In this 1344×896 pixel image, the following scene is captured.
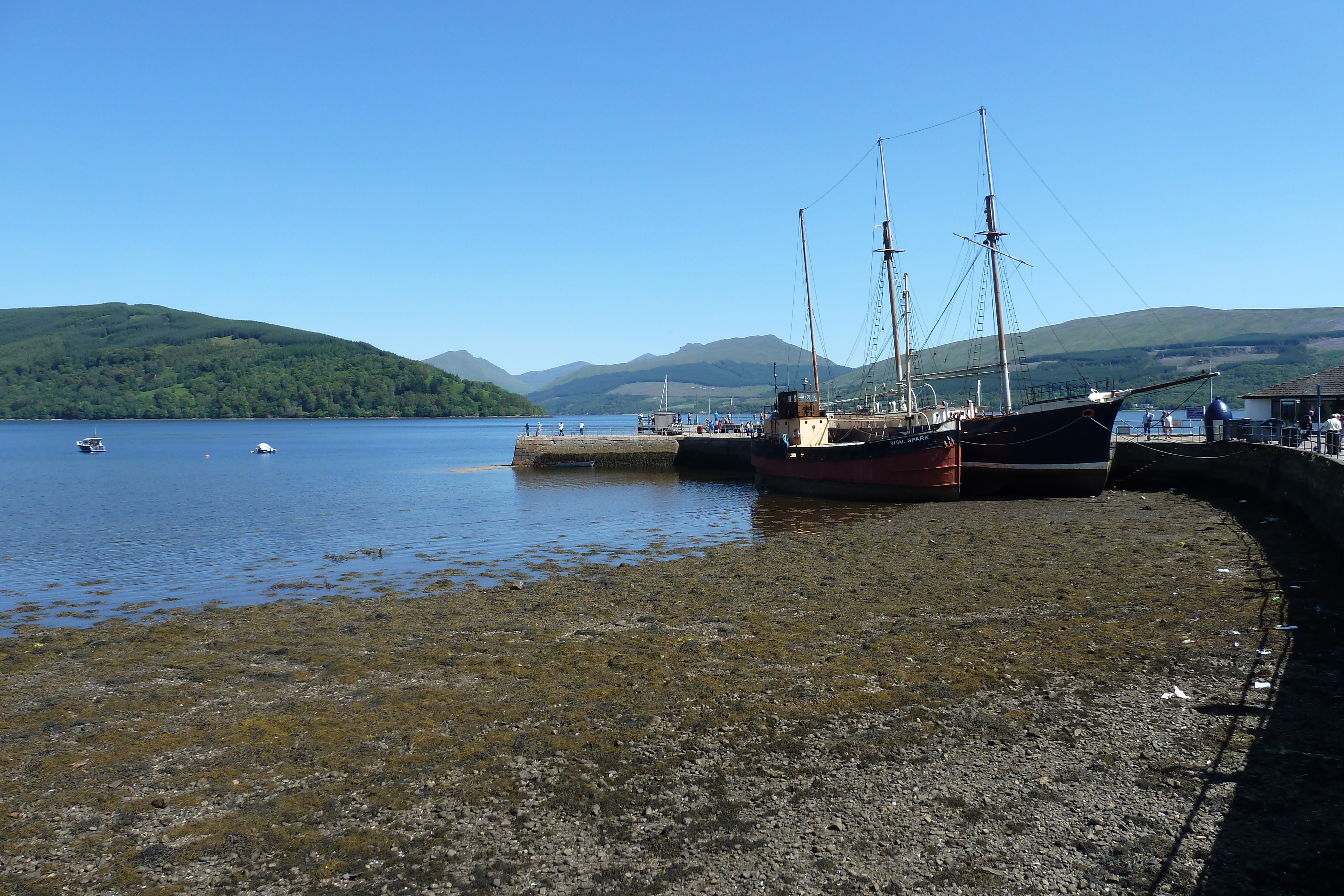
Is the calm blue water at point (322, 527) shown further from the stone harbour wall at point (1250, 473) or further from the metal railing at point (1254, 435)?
the metal railing at point (1254, 435)

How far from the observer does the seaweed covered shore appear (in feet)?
18.7

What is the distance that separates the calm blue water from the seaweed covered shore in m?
4.05

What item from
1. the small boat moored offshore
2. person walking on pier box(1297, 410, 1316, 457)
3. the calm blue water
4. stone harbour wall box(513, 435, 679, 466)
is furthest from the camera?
the small boat moored offshore

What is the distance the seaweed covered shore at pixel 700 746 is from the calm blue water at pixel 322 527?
4046mm

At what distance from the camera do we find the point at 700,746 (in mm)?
7734

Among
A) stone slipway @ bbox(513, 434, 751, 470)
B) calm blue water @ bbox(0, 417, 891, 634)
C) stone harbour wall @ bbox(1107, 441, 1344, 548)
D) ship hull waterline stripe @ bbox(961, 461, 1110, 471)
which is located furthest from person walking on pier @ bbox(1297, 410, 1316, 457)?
stone slipway @ bbox(513, 434, 751, 470)

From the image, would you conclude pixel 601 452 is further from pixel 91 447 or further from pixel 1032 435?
pixel 91 447

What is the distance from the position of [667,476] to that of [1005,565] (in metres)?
34.9

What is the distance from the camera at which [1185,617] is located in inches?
472

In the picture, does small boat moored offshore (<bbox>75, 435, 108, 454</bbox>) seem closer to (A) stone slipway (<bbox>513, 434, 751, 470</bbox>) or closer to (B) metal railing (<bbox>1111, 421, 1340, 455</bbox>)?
(A) stone slipway (<bbox>513, 434, 751, 470</bbox>)

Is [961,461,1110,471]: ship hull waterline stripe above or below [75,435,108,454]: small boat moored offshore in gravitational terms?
below

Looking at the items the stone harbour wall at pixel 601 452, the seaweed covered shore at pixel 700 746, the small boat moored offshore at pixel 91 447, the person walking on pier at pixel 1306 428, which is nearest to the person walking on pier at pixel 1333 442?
the person walking on pier at pixel 1306 428

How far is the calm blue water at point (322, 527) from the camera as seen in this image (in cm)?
1811

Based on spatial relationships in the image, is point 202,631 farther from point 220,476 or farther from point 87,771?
point 220,476
